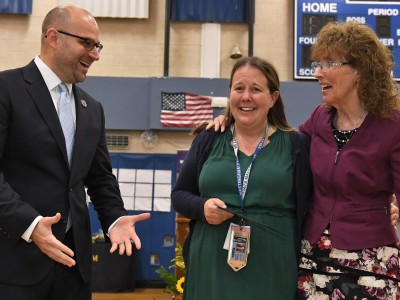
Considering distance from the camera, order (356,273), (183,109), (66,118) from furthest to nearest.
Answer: (183,109), (66,118), (356,273)

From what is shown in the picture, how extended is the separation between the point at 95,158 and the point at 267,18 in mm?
7356

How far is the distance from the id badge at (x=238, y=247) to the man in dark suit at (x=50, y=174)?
15.5 inches

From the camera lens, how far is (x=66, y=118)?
221cm

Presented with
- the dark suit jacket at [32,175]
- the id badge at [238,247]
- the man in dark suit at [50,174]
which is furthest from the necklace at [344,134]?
the dark suit jacket at [32,175]

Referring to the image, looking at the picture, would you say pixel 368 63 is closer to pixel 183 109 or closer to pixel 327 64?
pixel 327 64

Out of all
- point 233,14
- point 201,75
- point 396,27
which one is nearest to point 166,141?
point 201,75

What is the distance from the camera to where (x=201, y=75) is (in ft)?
29.7

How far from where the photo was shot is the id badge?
2.06 metres

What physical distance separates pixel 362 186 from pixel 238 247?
568 millimetres

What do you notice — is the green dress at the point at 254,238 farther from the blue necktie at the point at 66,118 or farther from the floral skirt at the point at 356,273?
the blue necktie at the point at 66,118

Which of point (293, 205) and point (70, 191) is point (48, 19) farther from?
point (293, 205)

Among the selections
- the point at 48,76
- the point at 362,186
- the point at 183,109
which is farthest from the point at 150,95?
the point at 362,186

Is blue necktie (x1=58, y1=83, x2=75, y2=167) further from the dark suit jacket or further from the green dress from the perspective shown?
the green dress

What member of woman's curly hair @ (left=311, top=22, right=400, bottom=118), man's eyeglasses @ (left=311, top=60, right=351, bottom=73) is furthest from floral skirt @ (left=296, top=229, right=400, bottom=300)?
man's eyeglasses @ (left=311, top=60, right=351, bottom=73)
